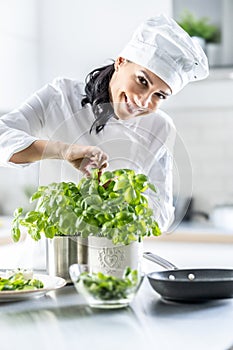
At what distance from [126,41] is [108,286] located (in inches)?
106

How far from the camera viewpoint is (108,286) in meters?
1.36

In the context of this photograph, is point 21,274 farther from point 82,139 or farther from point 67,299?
point 82,139

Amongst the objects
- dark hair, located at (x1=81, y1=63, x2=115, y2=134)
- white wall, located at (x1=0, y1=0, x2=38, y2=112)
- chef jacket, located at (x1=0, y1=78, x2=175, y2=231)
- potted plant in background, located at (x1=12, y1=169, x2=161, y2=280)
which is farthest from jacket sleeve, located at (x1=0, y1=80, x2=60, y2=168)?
white wall, located at (x1=0, y1=0, x2=38, y2=112)

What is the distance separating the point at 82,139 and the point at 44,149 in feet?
0.40

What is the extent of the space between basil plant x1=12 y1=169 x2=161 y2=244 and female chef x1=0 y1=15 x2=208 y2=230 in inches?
2.9

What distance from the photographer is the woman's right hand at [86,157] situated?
1.64m

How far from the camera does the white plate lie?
149 centimetres

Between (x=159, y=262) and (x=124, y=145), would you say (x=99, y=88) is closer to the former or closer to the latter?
(x=124, y=145)

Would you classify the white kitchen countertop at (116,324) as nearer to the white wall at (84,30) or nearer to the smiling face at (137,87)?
the smiling face at (137,87)

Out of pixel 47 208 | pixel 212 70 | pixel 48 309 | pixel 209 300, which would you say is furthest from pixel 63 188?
pixel 212 70

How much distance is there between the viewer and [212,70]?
3.79 m

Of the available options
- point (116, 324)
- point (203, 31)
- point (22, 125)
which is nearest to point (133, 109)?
point (22, 125)

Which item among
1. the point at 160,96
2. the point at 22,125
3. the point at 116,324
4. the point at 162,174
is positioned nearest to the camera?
the point at 116,324

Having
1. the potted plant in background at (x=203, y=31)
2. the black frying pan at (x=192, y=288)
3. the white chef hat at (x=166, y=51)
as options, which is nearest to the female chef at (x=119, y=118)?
the white chef hat at (x=166, y=51)
